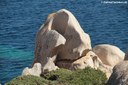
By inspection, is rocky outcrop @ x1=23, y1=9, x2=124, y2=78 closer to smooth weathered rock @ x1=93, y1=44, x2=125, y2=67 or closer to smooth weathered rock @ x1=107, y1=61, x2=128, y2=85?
smooth weathered rock @ x1=93, y1=44, x2=125, y2=67

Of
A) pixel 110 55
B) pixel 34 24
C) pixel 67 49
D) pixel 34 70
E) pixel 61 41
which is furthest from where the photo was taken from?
pixel 34 24

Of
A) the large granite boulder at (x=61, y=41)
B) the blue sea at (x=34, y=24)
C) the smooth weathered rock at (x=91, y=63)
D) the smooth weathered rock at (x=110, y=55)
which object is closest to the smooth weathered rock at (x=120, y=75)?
the smooth weathered rock at (x=91, y=63)

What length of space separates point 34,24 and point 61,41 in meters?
32.4

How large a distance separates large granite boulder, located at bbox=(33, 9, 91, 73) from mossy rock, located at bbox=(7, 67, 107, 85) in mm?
4060

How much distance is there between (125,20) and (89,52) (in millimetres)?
34891

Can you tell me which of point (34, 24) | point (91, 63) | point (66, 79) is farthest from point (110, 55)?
point (34, 24)

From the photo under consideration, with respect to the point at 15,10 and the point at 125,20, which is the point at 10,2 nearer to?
the point at 15,10

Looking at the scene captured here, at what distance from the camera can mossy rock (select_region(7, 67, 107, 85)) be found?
71.1 ft

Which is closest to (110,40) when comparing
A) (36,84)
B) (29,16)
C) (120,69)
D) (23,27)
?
(23,27)

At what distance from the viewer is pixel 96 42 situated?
49.3 metres

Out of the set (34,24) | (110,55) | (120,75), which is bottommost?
(34,24)

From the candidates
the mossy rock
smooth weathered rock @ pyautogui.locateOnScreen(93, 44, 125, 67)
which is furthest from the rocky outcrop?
the mossy rock

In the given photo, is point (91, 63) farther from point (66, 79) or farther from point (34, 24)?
point (34, 24)

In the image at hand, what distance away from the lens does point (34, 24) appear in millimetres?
60500
